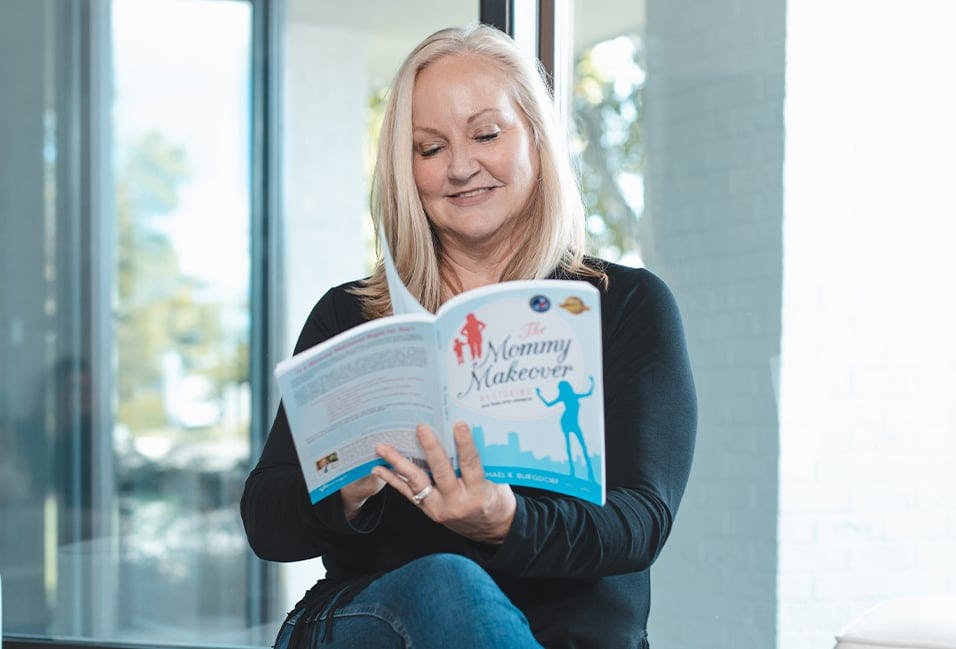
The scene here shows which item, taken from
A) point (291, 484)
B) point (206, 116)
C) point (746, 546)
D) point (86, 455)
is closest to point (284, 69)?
point (206, 116)

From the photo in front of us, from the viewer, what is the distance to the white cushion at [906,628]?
132 centimetres

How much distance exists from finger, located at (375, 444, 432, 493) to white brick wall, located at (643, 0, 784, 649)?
1.10m

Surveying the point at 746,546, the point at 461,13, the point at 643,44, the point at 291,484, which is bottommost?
the point at 746,546

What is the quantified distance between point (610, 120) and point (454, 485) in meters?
1.34

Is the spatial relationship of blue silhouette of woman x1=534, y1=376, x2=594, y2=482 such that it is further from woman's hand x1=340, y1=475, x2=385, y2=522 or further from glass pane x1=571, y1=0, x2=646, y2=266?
glass pane x1=571, y1=0, x2=646, y2=266

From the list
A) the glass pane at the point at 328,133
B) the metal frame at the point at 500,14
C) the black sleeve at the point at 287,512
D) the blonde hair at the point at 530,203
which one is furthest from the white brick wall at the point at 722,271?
the glass pane at the point at 328,133

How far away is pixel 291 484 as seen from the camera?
1.42 m

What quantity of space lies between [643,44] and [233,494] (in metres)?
2.26

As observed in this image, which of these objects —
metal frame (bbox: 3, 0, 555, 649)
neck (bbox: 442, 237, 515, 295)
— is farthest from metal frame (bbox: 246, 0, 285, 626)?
neck (bbox: 442, 237, 515, 295)

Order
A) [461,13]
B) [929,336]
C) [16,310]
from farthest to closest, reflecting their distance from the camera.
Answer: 1. [16,310]
2. [461,13]
3. [929,336]

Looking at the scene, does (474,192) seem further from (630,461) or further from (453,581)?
(453,581)

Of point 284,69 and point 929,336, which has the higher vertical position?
point 284,69

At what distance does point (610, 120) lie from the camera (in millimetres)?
2340

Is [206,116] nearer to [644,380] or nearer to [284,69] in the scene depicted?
[284,69]
